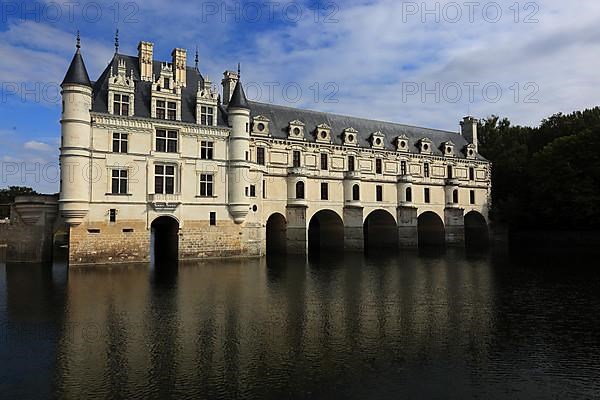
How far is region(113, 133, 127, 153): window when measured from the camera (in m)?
33.1

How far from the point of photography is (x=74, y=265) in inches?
1210

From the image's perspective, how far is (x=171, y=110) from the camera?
35.2 meters

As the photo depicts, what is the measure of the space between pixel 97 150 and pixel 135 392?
26.4 metres

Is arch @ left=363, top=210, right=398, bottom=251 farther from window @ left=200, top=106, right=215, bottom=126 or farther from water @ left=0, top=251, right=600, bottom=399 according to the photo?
water @ left=0, top=251, right=600, bottom=399

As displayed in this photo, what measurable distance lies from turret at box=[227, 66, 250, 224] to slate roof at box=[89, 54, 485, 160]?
41cm

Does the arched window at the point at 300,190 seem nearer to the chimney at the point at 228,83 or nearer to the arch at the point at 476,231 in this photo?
the chimney at the point at 228,83

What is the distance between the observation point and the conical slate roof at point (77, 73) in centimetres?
3138

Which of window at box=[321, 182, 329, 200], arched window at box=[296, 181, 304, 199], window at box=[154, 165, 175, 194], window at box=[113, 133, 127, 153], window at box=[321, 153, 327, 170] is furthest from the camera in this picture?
window at box=[321, 153, 327, 170]

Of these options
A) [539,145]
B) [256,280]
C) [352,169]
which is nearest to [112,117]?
[256,280]

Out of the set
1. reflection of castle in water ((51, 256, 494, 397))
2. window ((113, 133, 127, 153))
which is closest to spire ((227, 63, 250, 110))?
window ((113, 133, 127, 153))

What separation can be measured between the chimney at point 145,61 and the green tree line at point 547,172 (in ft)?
138

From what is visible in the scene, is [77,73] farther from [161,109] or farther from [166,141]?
[166,141]

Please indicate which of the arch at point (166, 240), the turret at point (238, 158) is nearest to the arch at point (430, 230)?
the turret at point (238, 158)

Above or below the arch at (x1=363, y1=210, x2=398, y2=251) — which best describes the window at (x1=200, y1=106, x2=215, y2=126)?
above
